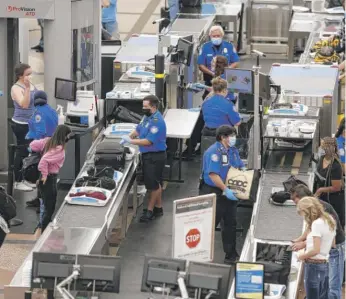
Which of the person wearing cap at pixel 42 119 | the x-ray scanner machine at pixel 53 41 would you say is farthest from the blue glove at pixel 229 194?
the x-ray scanner machine at pixel 53 41

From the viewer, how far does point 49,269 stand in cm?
1307

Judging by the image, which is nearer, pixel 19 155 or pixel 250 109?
pixel 19 155

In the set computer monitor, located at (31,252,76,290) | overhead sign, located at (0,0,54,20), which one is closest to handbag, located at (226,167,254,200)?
computer monitor, located at (31,252,76,290)

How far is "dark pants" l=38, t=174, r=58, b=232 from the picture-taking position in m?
17.1

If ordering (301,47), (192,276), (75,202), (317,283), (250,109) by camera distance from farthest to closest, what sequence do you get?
(301,47)
(250,109)
(75,202)
(317,283)
(192,276)

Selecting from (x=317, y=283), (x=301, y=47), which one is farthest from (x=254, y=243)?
(x=301, y=47)

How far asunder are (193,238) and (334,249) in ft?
5.07

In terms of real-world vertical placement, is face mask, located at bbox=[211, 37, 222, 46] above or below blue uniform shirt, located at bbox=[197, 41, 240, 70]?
above

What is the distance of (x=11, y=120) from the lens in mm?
19188

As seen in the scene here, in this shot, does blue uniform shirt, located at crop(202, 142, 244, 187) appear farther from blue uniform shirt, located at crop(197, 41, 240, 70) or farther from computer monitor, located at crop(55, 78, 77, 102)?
blue uniform shirt, located at crop(197, 41, 240, 70)

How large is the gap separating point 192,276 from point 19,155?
20.1ft

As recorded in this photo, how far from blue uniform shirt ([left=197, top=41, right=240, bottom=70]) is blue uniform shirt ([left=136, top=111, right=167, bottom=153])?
432cm

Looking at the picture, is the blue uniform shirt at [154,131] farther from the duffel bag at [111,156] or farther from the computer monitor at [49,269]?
the computer monitor at [49,269]

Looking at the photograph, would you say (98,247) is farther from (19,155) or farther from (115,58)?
(115,58)
